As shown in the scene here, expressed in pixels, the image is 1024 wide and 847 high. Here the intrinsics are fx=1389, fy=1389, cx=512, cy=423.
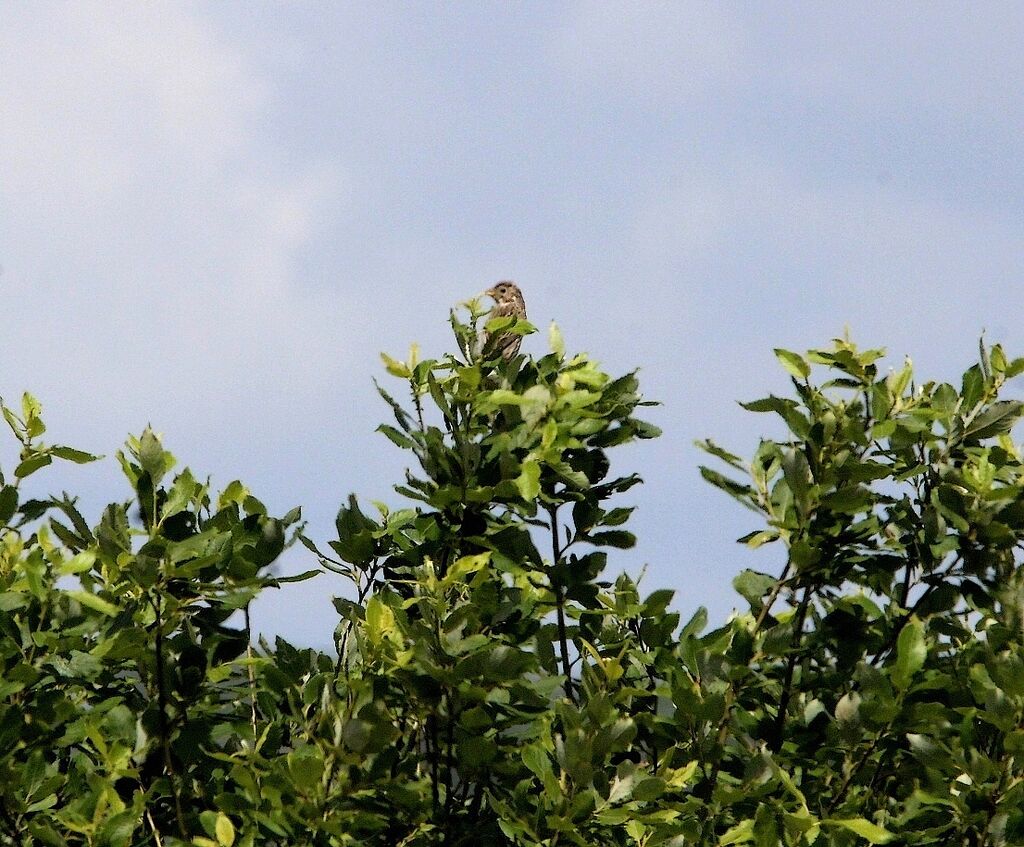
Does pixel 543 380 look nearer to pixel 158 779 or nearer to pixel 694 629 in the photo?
pixel 694 629

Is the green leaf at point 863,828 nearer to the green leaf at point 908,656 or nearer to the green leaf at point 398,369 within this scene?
the green leaf at point 908,656

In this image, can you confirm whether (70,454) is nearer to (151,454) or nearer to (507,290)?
(151,454)

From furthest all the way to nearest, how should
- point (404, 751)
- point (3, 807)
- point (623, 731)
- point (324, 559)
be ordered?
point (324, 559), point (404, 751), point (3, 807), point (623, 731)

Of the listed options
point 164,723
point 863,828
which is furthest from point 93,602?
point 863,828

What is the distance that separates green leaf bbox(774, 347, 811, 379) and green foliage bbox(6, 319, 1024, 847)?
2 centimetres

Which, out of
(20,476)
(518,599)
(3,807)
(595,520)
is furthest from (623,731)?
(20,476)

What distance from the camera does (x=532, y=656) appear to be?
434 centimetres

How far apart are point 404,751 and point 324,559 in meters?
0.78

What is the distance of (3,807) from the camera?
178 inches

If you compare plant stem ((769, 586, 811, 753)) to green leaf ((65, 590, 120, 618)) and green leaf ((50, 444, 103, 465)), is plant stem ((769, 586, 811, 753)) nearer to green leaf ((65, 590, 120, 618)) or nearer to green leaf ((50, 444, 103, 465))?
green leaf ((65, 590, 120, 618))

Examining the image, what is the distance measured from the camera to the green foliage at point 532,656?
4.33 metres

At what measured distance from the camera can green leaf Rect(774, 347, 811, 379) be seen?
197 inches

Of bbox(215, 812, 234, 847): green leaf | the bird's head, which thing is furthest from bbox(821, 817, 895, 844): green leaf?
the bird's head

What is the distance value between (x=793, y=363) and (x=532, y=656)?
1504 millimetres
